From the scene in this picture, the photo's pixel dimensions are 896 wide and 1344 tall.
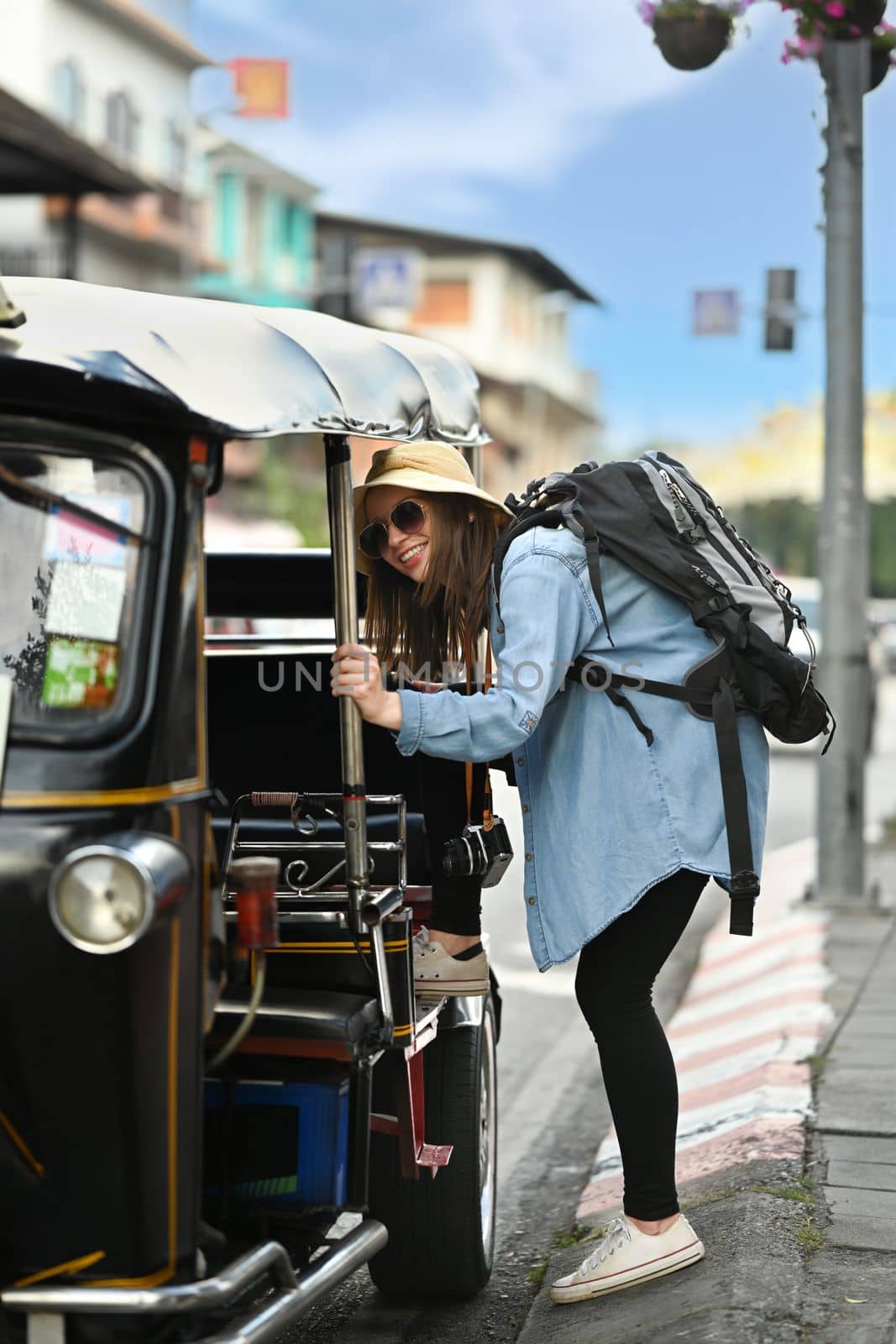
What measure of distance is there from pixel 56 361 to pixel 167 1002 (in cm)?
101

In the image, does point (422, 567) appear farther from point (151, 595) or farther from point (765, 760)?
point (151, 595)

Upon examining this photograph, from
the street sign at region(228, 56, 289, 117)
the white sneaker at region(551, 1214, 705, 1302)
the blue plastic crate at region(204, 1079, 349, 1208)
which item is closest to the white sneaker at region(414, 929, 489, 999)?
the white sneaker at region(551, 1214, 705, 1302)

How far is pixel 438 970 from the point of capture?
415cm

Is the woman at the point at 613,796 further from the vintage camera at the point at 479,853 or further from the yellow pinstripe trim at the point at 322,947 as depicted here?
the yellow pinstripe trim at the point at 322,947

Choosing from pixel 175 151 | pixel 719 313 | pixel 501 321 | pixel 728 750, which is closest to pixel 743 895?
pixel 728 750

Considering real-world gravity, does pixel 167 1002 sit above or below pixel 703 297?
below

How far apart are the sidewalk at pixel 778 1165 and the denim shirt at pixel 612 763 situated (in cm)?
77

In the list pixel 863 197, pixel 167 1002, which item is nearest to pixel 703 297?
pixel 863 197

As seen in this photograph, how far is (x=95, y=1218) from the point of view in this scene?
2896mm

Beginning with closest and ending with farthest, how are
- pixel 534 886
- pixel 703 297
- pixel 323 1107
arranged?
pixel 323 1107 → pixel 534 886 → pixel 703 297

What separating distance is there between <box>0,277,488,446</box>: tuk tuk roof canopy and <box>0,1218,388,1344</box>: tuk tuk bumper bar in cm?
135

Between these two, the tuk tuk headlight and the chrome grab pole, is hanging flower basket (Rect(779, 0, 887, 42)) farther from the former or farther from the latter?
the tuk tuk headlight

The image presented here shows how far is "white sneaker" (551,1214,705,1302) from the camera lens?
4059 mm

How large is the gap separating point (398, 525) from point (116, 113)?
38.2 m
